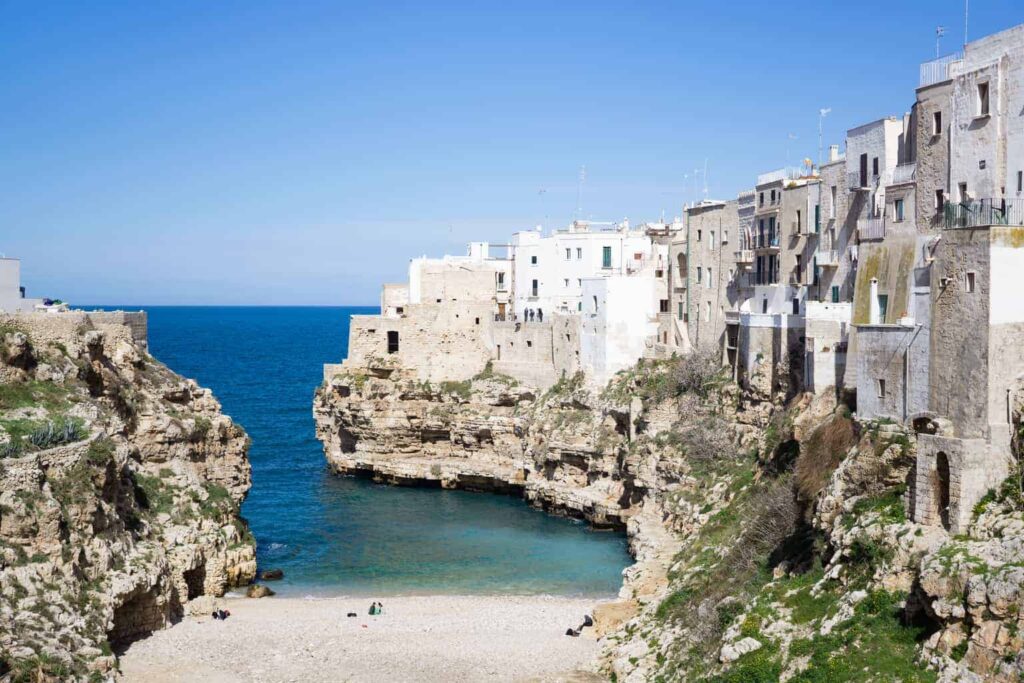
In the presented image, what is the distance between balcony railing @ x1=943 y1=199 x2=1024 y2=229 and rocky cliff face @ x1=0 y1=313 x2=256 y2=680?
79.3ft

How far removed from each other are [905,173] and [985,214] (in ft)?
24.2

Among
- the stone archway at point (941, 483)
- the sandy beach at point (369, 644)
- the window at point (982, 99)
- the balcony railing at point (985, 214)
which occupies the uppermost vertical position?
the window at point (982, 99)

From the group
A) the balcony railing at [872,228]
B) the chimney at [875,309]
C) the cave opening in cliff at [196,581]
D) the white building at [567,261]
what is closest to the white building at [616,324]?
the white building at [567,261]

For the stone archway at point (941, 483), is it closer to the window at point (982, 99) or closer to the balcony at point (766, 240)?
the window at point (982, 99)

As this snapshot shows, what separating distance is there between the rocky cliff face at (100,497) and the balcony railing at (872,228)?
23645 millimetres

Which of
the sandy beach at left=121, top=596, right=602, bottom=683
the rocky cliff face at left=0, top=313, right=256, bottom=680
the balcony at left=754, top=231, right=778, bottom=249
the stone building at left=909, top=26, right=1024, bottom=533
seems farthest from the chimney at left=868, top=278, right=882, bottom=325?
the rocky cliff face at left=0, top=313, right=256, bottom=680

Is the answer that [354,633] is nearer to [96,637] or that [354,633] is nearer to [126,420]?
[96,637]

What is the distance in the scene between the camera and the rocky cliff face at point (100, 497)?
30.4 m

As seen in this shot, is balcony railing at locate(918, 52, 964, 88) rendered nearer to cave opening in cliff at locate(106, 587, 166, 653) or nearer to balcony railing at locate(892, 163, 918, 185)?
balcony railing at locate(892, 163, 918, 185)

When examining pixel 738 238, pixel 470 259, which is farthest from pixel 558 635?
pixel 470 259

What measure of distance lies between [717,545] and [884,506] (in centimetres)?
1016

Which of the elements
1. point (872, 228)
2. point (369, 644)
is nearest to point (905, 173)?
point (872, 228)

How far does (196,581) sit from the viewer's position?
1574 inches

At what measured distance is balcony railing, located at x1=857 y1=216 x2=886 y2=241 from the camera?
40.5 meters
